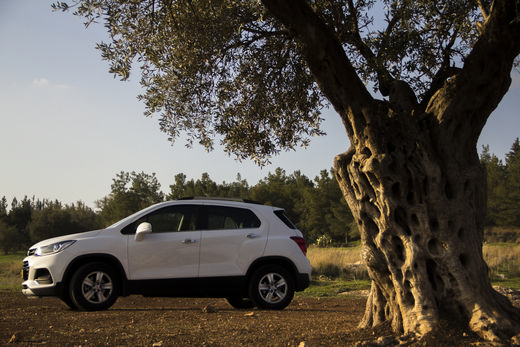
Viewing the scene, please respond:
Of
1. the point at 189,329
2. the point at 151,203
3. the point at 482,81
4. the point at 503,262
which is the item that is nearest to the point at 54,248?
the point at 189,329

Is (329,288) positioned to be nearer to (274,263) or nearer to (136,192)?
(274,263)

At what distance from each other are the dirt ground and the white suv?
0.40 metres

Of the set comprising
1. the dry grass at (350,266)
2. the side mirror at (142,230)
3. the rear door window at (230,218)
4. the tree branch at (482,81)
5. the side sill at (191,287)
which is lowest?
the side sill at (191,287)

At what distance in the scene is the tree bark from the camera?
5.94 metres

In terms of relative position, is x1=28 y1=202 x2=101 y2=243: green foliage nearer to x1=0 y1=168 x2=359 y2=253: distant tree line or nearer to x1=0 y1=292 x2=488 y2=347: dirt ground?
x1=0 y1=168 x2=359 y2=253: distant tree line

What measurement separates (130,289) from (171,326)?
6.78ft

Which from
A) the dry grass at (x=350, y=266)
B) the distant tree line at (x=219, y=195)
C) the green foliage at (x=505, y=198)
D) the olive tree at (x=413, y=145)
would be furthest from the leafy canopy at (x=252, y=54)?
the green foliage at (x=505, y=198)

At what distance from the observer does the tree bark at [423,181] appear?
5938 millimetres

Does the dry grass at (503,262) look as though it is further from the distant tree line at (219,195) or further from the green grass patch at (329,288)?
the distant tree line at (219,195)

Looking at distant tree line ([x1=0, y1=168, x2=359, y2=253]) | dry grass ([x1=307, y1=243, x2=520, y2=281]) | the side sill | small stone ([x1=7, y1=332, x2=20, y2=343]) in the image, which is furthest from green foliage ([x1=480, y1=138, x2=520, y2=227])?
small stone ([x1=7, y1=332, x2=20, y2=343])

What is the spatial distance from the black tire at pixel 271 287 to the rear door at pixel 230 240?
29cm

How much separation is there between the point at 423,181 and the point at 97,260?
5.48 meters

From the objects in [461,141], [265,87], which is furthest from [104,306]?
[461,141]

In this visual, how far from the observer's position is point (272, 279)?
9383 millimetres
